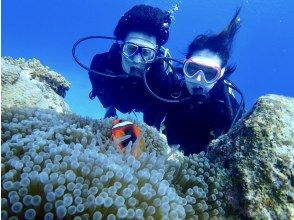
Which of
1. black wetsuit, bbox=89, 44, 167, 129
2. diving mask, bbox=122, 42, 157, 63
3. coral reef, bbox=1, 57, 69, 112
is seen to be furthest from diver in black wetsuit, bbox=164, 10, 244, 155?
coral reef, bbox=1, 57, 69, 112

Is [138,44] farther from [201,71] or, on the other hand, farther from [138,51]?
[201,71]

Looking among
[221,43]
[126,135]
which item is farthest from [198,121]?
[126,135]

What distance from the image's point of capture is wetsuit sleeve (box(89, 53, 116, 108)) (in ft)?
19.4

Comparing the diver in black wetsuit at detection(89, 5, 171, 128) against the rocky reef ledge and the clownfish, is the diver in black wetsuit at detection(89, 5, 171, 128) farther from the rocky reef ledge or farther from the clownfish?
the clownfish

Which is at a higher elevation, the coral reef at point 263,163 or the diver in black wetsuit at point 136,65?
the diver in black wetsuit at point 136,65

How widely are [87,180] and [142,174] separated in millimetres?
330

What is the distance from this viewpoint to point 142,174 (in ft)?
6.11

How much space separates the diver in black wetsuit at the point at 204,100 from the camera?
472 cm

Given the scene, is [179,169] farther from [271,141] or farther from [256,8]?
[256,8]

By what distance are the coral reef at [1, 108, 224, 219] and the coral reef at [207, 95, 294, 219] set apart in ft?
0.47

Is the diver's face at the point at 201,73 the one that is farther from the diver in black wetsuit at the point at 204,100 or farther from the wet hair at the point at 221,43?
the wet hair at the point at 221,43

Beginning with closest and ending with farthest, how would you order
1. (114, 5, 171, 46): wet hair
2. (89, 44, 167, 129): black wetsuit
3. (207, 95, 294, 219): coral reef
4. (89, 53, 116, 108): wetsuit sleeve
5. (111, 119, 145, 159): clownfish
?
(207, 95, 294, 219): coral reef → (111, 119, 145, 159): clownfish → (89, 44, 167, 129): black wetsuit → (114, 5, 171, 46): wet hair → (89, 53, 116, 108): wetsuit sleeve

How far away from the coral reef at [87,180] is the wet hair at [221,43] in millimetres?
3082

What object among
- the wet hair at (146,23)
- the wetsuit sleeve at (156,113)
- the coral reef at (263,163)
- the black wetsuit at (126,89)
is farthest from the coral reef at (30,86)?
the coral reef at (263,163)
